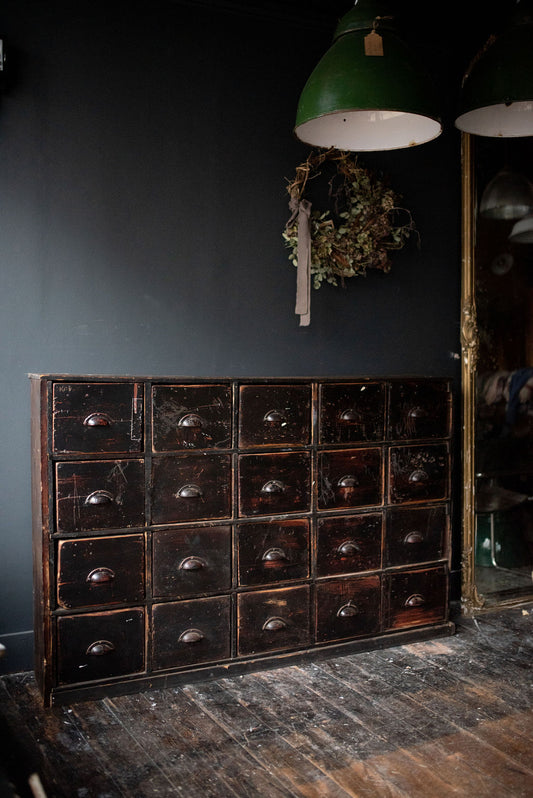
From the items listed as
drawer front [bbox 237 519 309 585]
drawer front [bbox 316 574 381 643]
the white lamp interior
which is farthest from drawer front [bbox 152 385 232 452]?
the white lamp interior

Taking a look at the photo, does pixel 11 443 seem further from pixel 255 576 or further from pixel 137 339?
pixel 255 576

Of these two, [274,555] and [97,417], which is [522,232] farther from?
[97,417]

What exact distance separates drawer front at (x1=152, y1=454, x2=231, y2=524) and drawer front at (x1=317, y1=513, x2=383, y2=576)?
53 centimetres

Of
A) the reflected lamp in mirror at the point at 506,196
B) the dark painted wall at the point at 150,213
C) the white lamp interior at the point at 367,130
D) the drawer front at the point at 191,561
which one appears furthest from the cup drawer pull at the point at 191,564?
the reflected lamp in mirror at the point at 506,196

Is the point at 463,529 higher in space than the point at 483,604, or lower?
higher

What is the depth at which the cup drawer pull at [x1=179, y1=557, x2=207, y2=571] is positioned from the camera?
3.19 meters

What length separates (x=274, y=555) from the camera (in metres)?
3.36

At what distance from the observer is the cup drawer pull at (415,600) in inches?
145

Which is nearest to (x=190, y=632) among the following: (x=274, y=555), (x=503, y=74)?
(x=274, y=555)

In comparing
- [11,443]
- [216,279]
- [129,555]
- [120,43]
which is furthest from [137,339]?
[120,43]

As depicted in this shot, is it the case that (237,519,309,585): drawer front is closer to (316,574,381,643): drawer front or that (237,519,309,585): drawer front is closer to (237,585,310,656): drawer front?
(237,585,310,656): drawer front

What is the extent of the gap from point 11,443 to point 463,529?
259cm

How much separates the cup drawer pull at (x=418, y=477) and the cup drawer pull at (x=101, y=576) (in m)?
1.54

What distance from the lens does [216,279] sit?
3.73 meters
